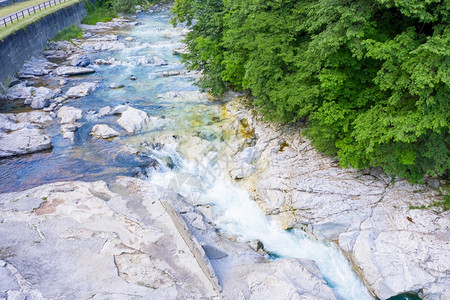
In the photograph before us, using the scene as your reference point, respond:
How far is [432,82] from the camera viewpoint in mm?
9156

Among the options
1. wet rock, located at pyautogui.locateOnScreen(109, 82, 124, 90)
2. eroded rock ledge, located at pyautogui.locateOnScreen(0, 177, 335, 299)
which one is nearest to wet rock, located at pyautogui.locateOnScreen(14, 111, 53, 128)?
wet rock, located at pyautogui.locateOnScreen(109, 82, 124, 90)

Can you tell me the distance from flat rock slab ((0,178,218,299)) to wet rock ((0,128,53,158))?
16.3 ft

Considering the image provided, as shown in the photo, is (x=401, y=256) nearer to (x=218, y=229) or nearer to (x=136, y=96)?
(x=218, y=229)

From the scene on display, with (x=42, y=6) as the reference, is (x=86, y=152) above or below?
below

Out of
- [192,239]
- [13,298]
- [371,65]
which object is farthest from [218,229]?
[371,65]

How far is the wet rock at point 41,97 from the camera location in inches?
827

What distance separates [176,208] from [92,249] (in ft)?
11.2

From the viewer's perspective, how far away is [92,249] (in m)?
9.55

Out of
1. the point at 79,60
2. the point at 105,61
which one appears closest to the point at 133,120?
the point at 105,61

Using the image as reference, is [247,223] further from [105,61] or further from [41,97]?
[105,61]

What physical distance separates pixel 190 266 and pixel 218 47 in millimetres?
14332

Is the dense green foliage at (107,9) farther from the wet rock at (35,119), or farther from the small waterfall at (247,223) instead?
the small waterfall at (247,223)

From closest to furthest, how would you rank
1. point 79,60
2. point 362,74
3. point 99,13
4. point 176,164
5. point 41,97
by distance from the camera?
1. point 362,74
2. point 176,164
3. point 41,97
4. point 79,60
5. point 99,13

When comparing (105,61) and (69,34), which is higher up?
(69,34)
